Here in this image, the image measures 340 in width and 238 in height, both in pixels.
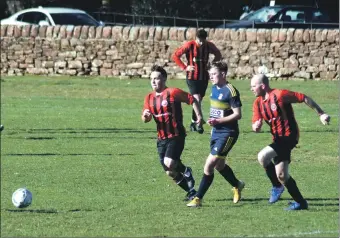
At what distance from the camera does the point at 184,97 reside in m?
12.4

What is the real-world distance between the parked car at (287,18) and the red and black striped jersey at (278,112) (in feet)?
65.6

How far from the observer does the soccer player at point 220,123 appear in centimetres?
1197

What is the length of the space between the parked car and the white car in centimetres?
470

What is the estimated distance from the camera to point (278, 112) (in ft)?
38.5

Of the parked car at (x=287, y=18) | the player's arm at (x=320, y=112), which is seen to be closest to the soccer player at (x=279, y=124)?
the player's arm at (x=320, y=112)

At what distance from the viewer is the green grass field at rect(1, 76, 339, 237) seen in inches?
427

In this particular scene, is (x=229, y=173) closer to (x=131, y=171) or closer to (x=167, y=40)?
(x=131, y=171)

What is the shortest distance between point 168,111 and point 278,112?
1.39m

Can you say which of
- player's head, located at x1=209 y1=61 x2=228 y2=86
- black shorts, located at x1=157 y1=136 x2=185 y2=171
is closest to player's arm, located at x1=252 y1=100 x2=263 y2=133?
player's head, located at x1=209 y1=61 x2=228 y2=86

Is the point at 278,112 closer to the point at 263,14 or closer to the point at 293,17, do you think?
the point at 293,17

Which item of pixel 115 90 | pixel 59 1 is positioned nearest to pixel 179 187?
pixel 115 90

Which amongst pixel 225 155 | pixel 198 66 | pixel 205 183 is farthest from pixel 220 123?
pixel 198 66

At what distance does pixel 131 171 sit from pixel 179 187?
1.67 m

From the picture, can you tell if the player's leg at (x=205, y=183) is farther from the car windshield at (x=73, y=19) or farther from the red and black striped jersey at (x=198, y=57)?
the car windshield at (x=73, y=19)
